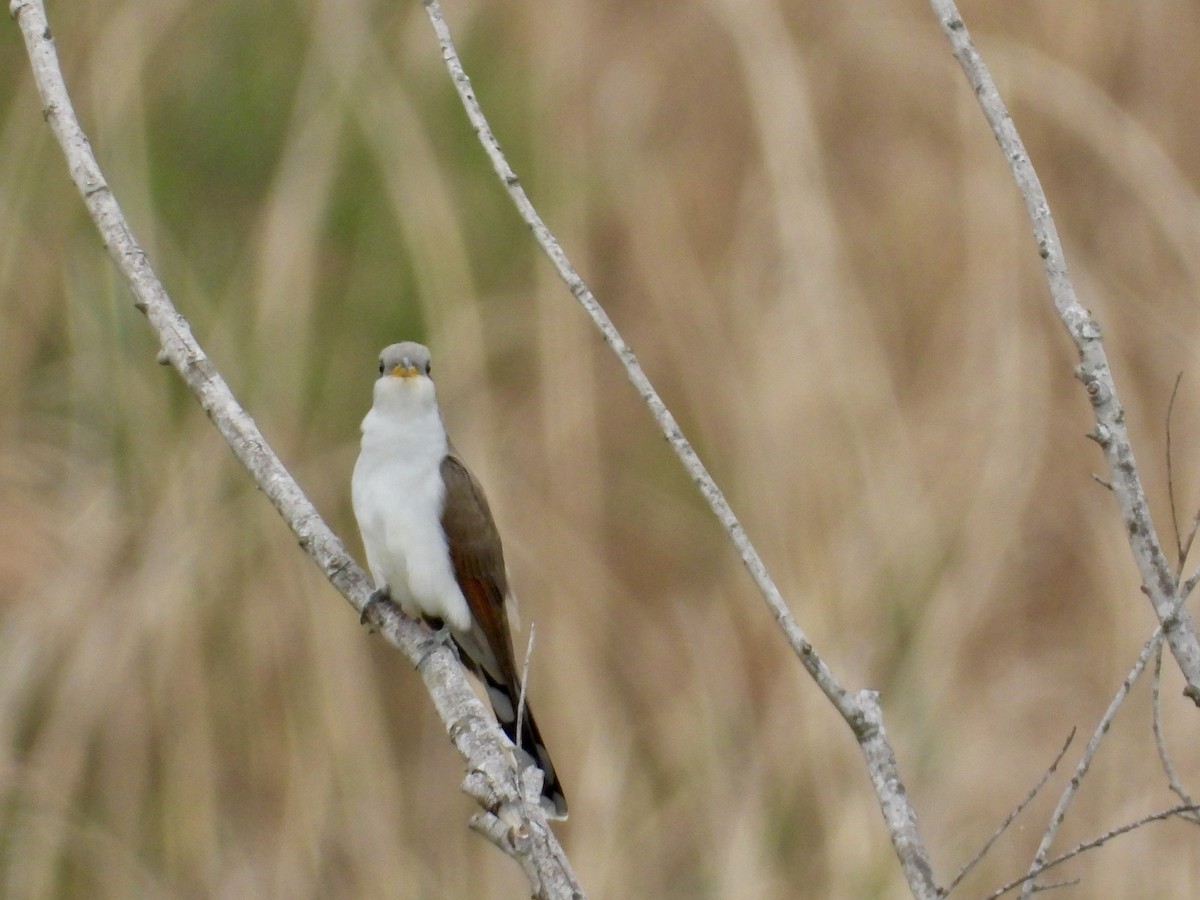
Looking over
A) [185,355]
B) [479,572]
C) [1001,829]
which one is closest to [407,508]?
[479,572]

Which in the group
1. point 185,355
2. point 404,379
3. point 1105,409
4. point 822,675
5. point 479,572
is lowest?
point 822,675

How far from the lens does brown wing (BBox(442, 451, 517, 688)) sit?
360cm

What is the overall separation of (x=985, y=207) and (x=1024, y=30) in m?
0.98

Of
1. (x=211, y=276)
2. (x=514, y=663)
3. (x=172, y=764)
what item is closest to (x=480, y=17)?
(x=211, y=276)

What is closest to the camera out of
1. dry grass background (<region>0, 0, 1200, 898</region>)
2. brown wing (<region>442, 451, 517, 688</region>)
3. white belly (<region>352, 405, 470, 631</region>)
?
white belly (<region>352, 405, 470, 631</region>)

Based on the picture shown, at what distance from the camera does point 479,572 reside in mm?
3635

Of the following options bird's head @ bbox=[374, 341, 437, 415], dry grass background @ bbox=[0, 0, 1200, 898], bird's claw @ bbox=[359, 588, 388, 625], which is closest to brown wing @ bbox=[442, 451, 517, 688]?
bird's head @ bbox=[374, 341, 437, 415]

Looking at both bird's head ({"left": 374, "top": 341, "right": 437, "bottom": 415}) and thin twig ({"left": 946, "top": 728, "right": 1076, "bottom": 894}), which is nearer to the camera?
thin twig ({"left": 946, "top": 728, "right": 1076, "bottom": 894})

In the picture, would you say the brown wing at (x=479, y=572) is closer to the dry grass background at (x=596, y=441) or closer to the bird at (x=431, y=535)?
the bird at (x=431, y=535)

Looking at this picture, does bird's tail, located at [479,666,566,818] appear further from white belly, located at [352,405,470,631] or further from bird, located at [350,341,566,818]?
white belly, located at [352,405,470,631]

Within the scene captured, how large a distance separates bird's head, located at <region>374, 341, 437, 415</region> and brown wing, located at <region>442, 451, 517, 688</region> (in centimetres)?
18

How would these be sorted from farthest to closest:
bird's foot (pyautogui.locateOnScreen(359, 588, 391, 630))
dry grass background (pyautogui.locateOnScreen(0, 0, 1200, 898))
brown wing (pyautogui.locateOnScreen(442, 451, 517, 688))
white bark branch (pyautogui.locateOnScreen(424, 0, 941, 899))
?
dry grass background (pyautogui.locateOnScreen(0, 0, 1200, 898)) → brown wing (pyautogui.locateOnScreen(442, 451, 517, 688)) → bird's foot (pyautogui.locateOnScreen(359, 588, 391, 630)) → white bark branch (pyautogui.locateOnScreen(424, 0, 941, 899))

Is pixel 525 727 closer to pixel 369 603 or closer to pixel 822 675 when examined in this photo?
pixel 369 603

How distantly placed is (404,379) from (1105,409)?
1.99 metres
